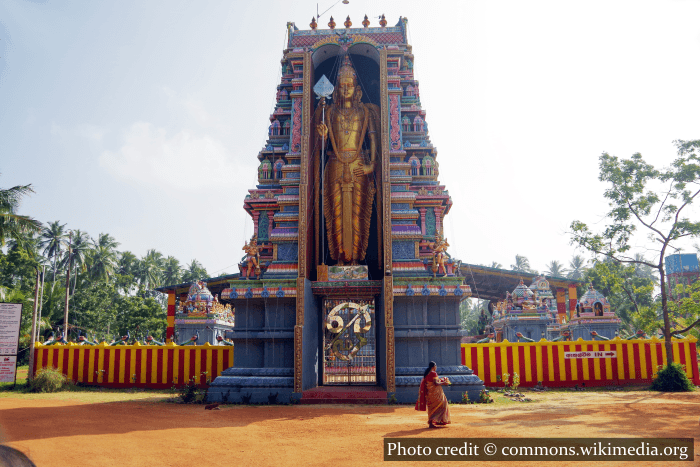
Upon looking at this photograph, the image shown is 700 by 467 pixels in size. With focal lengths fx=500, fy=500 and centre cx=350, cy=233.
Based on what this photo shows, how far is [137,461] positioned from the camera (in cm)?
636

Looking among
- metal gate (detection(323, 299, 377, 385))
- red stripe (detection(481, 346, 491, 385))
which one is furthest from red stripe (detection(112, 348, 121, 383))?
red stripe (detection(481, 346, 491, 385))

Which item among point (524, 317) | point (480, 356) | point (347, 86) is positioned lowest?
point (480, 356)

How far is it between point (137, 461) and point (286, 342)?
733cm

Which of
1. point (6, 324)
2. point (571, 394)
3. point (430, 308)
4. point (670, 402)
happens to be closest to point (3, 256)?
point (6, 324)

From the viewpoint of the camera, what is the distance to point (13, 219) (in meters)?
18.5

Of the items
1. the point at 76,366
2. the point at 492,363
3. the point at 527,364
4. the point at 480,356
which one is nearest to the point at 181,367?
the point at 76,366

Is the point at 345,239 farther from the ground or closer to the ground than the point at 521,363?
farther from the ground

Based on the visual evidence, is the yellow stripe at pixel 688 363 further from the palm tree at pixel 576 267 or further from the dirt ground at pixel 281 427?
the palm tree at pixel 576 267

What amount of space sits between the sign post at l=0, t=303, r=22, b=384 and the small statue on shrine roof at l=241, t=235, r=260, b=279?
25.9 ft

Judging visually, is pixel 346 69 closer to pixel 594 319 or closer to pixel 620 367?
pixel 620 367

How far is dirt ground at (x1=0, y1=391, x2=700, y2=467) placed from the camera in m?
6.66

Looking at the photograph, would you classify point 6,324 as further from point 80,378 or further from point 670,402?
point 670,402

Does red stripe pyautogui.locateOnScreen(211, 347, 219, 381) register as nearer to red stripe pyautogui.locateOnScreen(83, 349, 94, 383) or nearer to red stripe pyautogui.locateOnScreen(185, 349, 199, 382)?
red stripe pyautogui.locateOnScreen(185, 349, 199, 382)

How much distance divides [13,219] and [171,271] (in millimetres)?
46785
